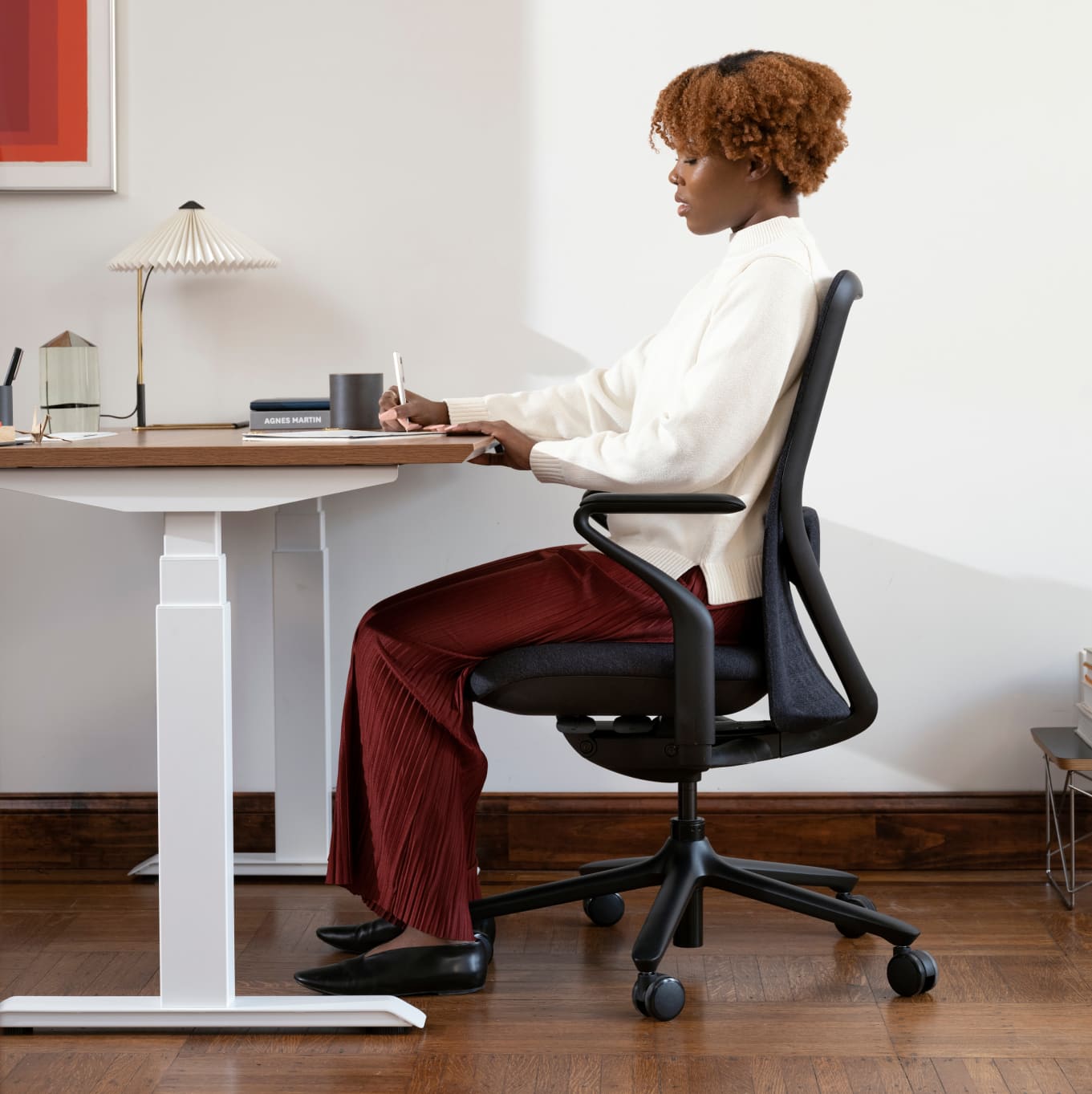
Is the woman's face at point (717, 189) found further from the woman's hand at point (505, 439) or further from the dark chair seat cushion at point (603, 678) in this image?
the dark chair seat cushion at point (603, 678)

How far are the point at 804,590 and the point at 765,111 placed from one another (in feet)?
2.20

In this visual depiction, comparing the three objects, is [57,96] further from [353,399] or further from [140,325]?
[353,399]

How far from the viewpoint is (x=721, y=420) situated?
183cm

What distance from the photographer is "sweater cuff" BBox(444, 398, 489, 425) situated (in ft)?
7.16

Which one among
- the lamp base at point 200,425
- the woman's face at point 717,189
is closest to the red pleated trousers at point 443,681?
the woman's face at point 717,189

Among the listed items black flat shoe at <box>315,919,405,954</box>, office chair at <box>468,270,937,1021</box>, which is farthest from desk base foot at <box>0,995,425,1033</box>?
office chair at <box>468,270,937,1021</box>

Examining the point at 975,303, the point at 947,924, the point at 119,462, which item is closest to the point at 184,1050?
the point at 119,462

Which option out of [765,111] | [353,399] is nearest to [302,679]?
[353,399]

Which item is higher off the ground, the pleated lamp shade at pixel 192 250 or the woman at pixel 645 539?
the pleated lamp shade at pixel 192 250

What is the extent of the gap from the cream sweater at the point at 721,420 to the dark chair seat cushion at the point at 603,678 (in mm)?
109

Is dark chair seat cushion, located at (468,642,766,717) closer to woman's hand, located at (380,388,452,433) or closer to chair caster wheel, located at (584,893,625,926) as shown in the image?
woman's hand, located at (380,388,452,433)

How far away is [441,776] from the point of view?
1.95m

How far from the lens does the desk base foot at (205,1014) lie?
1.88 meters

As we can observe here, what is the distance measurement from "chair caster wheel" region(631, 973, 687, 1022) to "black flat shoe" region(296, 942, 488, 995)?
25 centimetres
